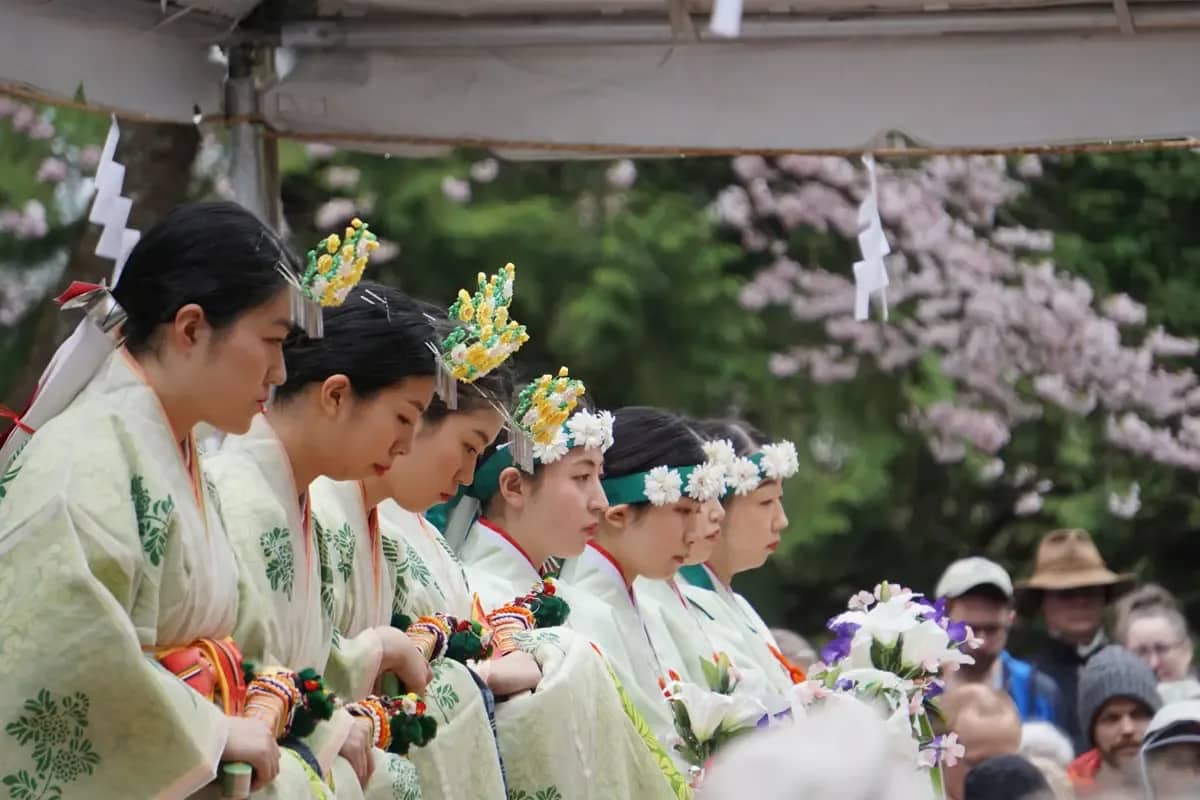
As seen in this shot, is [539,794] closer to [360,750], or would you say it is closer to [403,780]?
[403,780]

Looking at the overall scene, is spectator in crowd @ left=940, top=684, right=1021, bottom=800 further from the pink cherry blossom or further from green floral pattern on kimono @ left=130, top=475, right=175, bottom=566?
green floral pattern on kimono @ left=130, top=475, right=175, bottom=566

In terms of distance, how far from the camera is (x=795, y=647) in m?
8.38

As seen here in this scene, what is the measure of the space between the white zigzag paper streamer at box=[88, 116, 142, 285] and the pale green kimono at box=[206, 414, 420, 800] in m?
1.80

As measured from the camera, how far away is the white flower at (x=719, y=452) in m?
5.91

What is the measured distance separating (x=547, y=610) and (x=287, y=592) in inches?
43.7

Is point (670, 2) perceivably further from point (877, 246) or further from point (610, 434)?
point (610, 434)

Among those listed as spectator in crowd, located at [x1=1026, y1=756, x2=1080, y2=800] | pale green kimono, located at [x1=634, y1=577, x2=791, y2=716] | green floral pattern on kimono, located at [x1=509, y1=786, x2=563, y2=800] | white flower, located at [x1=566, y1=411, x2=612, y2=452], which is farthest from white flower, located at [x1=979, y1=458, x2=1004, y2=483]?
green floral pattern on kimono, located at [x1=509, y1=786, x2=563, y2=800]

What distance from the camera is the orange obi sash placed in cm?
314

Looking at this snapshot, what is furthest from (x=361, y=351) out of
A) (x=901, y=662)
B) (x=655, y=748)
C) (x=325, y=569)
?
(x=901, y=662)

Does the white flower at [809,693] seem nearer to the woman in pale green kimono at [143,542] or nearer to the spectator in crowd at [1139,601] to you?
the woman in pale green kimono at [143,542]

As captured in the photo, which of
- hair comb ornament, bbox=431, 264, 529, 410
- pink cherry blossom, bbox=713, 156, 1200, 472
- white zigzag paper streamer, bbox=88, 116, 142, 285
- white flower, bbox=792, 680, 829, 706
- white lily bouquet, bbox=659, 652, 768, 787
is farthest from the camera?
pink cherry blossom, bbox=713, 156, 1200, 472

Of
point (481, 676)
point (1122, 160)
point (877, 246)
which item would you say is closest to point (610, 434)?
point (481, 676)

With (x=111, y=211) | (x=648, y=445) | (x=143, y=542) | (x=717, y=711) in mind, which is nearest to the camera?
(x=143, y=542)

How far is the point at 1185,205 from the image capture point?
912 cm
